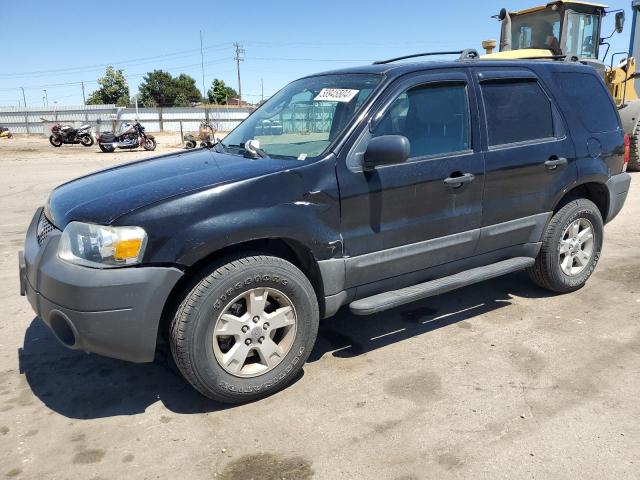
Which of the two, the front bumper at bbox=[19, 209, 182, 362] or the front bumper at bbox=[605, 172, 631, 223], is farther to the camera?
the front bumper at bbox=[605, 172, 631, 223]

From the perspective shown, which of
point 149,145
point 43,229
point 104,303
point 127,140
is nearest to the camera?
point 104,303

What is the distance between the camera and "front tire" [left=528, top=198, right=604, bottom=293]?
440cm

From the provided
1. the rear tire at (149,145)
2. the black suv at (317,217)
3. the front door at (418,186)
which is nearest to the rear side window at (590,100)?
the black suv at (317,217)

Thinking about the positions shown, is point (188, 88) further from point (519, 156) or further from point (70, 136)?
point (519, 156)

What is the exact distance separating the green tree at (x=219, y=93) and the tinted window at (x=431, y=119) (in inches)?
3066

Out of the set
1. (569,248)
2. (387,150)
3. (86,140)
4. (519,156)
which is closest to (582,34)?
(569,248)

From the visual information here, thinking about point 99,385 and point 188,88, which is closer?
point 99,385

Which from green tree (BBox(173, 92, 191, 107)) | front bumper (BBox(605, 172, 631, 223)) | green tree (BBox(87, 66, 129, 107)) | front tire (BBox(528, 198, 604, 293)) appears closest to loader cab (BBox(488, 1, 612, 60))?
front bumper (BBox(605, 172, 631, 223))

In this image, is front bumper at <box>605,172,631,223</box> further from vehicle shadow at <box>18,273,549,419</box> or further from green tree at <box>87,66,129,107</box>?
green tree at <box>87,66,129,107</box>

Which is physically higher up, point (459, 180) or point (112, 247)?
point (459, 180)

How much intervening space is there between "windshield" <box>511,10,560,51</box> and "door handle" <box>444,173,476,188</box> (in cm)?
851

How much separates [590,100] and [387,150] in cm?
250

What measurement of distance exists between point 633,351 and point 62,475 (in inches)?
139

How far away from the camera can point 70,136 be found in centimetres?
2644
